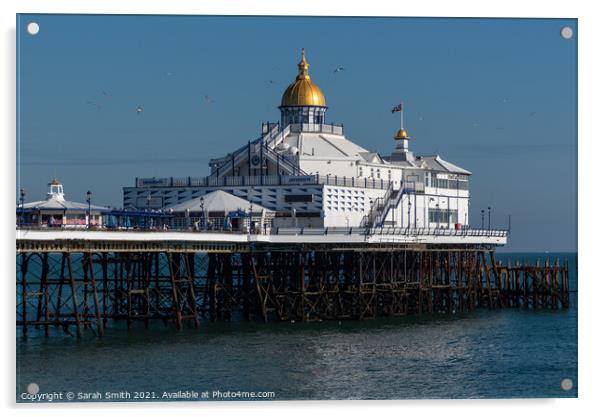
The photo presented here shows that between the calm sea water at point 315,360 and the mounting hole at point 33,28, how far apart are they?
11.4 meters

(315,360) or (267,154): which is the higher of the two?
(267,154)

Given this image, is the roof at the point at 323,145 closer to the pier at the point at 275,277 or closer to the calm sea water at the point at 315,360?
the pier at the point at 275,277

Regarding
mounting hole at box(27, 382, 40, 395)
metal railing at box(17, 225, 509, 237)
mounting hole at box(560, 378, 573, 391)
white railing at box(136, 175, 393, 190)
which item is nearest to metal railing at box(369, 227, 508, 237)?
metal railing at box(17, 225, 509, 237)

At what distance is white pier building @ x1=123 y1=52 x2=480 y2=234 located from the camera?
91.6m

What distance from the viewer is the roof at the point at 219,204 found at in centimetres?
8944

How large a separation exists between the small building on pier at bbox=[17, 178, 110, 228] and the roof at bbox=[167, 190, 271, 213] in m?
8.30

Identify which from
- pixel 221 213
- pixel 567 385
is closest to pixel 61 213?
pixel 221 213

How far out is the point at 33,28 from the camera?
50844 millimetres

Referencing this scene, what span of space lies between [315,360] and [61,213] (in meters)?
19.0

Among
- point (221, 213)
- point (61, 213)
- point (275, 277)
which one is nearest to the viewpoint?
point (61, 213)

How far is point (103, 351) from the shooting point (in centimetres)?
6912

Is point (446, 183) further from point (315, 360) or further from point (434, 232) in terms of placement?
point (315, 360)

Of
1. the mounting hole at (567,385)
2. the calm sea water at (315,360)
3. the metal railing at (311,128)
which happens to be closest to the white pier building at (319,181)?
the metal railing at (311,128)

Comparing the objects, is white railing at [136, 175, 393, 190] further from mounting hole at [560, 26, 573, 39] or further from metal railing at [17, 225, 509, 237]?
mounting hole at [560, 26, 573, 39]
